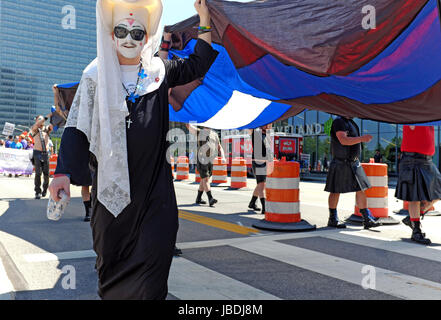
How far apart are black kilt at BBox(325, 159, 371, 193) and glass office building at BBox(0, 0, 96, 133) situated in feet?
62.1

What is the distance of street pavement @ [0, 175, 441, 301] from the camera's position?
343 cm

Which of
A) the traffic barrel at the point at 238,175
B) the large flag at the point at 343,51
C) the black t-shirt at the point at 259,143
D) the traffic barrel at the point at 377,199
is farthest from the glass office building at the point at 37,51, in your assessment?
the large flag at the point at 343,51

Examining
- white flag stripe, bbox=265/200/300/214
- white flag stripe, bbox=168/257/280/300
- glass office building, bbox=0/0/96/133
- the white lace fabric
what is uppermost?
glass office building, bbox=0/0/96/133

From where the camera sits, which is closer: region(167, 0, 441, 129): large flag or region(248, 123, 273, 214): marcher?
region(167, 0, 441, 129): large flag

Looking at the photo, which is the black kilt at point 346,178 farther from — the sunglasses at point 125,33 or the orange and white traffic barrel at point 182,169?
the orange and white traffic barrel at point 182,169

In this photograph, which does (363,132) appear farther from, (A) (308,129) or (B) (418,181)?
(B) (418,181)

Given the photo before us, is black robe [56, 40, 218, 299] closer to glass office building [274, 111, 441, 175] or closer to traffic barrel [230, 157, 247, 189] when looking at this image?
traffic barrel [230, 157, 247, 189]

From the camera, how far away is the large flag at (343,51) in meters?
3.52

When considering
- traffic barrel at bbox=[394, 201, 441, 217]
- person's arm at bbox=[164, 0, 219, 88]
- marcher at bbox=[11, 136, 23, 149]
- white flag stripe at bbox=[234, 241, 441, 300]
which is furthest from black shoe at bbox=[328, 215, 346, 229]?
marcher at bbox=[11, 136, 23, 149]

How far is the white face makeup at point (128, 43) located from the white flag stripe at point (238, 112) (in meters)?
4.78

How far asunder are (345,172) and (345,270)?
2.66 metres

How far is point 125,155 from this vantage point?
2.14m

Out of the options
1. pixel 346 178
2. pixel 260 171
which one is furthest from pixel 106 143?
pixel 260 171

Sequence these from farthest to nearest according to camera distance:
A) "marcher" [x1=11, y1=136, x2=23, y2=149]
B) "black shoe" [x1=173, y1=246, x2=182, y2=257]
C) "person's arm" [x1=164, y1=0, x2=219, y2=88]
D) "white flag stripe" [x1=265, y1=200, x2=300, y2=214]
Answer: "marcher" [x1=11, y1=136, x2=23, y2=149]
"white flag stripe" [x1=265, y1=200, x2=300, y2=214]
"black shoe" [x1=173, y1=246, x2=182, y2=257]
"person's arm" [x1=164, y1=0, x2=219, y2=88]
